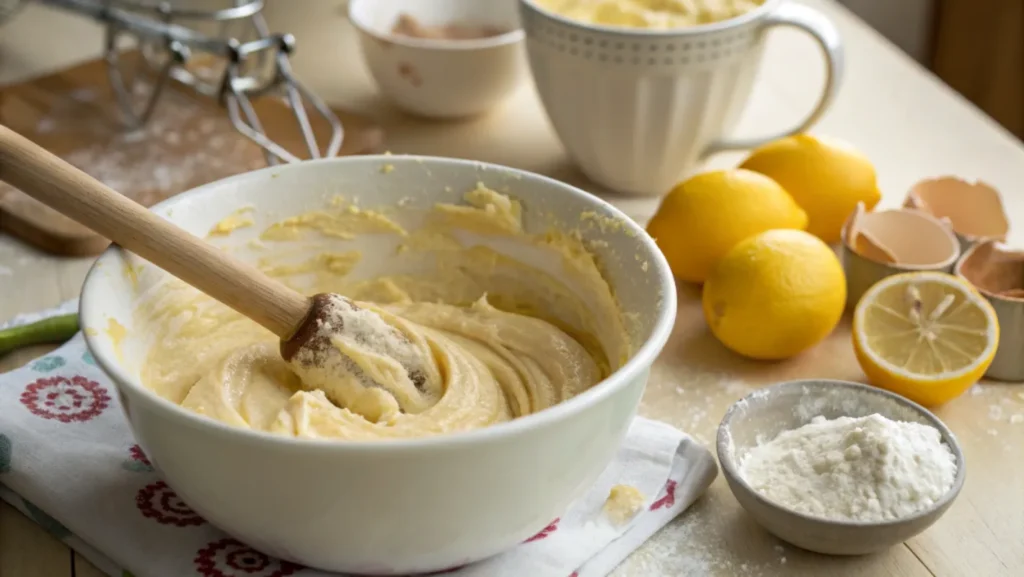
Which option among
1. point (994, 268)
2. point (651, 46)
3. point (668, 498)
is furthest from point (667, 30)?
point (668, 498)

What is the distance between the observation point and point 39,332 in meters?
1.09

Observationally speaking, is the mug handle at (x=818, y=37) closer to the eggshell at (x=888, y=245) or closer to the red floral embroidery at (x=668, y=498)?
the eggshell at (x=888, y=245)

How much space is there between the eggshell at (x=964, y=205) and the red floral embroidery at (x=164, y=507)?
2.79 feet

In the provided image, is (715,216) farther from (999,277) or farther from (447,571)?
(447,571)

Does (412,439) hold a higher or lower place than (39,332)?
higher

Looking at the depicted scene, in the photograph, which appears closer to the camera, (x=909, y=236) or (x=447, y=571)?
(x=447, y=571)

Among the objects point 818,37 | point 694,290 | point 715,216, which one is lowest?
point 694,290

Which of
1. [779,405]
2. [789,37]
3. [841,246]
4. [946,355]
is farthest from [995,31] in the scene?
[779,405]

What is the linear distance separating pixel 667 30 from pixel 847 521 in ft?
2.16

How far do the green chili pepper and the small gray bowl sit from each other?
648 millimetres

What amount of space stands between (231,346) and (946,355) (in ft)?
2.18

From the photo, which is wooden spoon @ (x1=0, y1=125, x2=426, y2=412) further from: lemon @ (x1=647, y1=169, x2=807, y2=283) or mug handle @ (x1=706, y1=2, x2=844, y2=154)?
mug handle @ (x1=706, y1=2, x2=844, y2=154)

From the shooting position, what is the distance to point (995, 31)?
2342 mm

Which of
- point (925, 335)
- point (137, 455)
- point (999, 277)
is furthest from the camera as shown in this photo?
point (999, 277)
